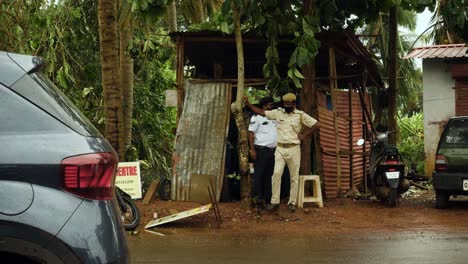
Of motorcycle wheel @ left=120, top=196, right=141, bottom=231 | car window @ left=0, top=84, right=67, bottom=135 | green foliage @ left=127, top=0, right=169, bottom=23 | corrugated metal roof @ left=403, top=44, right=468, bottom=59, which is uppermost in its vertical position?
corrugated metal roof @ left=403, top=44, right=468, bottom=59

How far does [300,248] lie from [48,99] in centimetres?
511

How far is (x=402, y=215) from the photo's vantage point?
10594mm

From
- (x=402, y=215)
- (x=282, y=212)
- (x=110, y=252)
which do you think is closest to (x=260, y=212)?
(x=282, y=212)

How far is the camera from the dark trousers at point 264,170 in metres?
10.5

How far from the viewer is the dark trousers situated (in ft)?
34.3

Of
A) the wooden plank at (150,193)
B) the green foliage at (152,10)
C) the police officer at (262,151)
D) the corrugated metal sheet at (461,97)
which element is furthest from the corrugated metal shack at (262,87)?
the corrugated metal sheet at (461,97)

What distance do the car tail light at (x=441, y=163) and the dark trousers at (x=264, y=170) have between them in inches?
109

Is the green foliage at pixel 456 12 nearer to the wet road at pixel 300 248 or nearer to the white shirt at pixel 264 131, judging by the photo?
the white shirt at pixel 264 131

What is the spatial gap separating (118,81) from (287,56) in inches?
151

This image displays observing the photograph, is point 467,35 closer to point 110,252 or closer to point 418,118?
point 110,252

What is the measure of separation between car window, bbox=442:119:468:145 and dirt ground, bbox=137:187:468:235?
116 centimetres

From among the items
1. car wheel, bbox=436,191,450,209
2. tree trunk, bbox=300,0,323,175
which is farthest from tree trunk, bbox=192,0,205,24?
car wheel, bbox=436,191,450,209

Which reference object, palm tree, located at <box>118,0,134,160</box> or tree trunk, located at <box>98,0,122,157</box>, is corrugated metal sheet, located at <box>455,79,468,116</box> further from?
tree trunk, located at <box>98,0,122,157</box>

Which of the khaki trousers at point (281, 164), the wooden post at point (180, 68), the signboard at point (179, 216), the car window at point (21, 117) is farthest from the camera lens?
the wooden post at point (180, 68)
